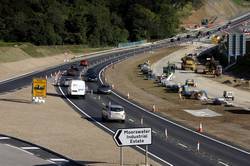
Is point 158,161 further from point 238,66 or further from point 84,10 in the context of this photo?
point 84,10

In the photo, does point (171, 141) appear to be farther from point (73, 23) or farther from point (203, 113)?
point (73, 23)

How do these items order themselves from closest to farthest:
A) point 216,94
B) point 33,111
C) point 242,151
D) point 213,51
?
1. point 242,151
2. point 33,111
3. point 216,94
4. point 213,51

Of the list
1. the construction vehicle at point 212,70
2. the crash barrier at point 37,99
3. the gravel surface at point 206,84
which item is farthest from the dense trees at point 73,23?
the crash barrier at point 37,99

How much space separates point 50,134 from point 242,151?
511 inches

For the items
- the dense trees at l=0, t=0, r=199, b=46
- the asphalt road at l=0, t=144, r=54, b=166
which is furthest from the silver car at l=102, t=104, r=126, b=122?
the dense trees at l=0, t=0, r=199, b=46

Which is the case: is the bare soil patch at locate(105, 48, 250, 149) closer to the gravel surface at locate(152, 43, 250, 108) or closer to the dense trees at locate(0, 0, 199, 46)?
the gravel surface at locate(152, 43, 250, 108)

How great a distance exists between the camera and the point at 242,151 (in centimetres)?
4378

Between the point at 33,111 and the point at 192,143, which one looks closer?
the point at 192,143

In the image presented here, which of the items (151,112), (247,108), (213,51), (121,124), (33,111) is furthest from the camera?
(213,51)

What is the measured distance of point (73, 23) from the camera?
574ft

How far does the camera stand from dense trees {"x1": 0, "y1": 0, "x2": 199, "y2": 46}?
6462 inches

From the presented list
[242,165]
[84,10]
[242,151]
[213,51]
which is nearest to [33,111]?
[242,151]

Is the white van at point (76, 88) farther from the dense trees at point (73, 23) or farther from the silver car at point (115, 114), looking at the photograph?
the dense trees at point (73, 23)

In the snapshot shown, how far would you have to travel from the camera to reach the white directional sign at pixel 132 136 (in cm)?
2880
